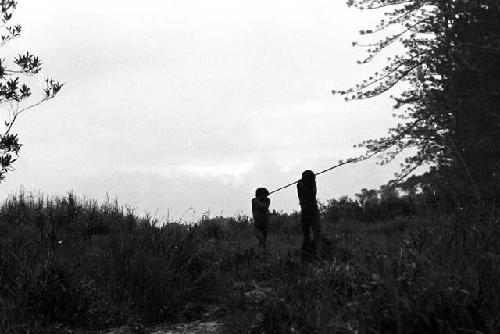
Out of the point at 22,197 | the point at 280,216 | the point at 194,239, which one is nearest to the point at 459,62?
the point at 280,216

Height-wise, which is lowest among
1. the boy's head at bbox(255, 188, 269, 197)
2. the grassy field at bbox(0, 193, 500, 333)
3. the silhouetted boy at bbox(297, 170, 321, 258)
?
the grassy field at bbox(0, 193, 500, 333)

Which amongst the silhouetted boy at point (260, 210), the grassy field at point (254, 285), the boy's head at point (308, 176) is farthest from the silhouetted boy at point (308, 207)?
the silhouetted boy at point (260, 210)

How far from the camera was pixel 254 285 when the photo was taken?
5.88 meters

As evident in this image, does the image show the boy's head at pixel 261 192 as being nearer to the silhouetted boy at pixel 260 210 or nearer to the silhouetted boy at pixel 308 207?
the silhouetted boy at pixel 260 210

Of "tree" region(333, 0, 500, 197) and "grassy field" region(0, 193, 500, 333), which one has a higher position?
"tree" region(333, 0, 500, 197)

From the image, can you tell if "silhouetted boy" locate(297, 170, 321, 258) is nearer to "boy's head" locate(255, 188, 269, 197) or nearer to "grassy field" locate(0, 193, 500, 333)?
"grassy field" locate(0, 193, 500, 333)

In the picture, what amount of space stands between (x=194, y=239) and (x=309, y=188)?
2.36 metres

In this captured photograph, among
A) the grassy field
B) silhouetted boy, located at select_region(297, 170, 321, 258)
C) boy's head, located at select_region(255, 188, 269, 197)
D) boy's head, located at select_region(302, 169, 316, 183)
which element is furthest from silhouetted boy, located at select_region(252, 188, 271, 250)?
boy's head, located at select_region(302, 169, 316, 183)

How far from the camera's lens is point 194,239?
8.55 meters

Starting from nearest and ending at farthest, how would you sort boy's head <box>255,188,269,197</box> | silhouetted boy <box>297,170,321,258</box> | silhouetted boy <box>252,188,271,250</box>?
silhouetted boy <box>297,170,321,258</box>, silhouetted boy <box>252,188,271,250</box>, boy's head <box>255,188,269,197</box>

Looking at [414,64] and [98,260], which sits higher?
[414,64]

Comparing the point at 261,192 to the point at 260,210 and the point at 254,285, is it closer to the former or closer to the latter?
the point at 260,210

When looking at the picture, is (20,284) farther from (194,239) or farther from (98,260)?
(194,239)

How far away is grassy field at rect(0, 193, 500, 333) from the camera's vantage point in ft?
12.1
